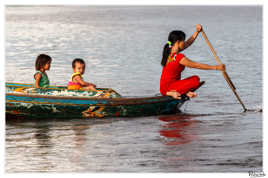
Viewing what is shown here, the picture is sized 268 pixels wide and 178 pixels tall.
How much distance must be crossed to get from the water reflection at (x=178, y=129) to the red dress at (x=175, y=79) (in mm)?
480

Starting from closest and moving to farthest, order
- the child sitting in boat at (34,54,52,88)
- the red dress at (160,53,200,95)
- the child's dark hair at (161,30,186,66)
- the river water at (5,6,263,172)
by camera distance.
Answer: the river water at (5,6,263,172), the child's dark hair at (161,30,186,66), the red dress at (160,53,200,95), the child sitting in boat at (34,54,52,88)

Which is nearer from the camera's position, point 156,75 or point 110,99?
point 110,99

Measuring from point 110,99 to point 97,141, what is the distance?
4.59 ft

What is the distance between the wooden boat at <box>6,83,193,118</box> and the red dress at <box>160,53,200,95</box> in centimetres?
21

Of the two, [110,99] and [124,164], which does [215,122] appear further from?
[124,164]

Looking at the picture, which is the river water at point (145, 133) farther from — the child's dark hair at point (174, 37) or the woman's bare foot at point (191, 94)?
the child's dark hair at point (174, 37)

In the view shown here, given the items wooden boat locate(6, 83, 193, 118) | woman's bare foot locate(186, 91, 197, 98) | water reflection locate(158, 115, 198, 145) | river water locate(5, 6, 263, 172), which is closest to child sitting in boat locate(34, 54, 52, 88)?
wooden boat locate(6, 83, 193, 118)

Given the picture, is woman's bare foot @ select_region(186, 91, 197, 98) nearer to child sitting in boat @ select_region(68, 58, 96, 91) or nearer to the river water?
the river water

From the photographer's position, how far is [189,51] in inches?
837

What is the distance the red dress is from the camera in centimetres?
980

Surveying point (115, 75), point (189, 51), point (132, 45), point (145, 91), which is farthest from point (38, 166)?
point (132, 45)

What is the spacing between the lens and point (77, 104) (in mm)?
9672

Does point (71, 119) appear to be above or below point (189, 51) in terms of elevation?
below

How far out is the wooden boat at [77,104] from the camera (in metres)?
9.62
